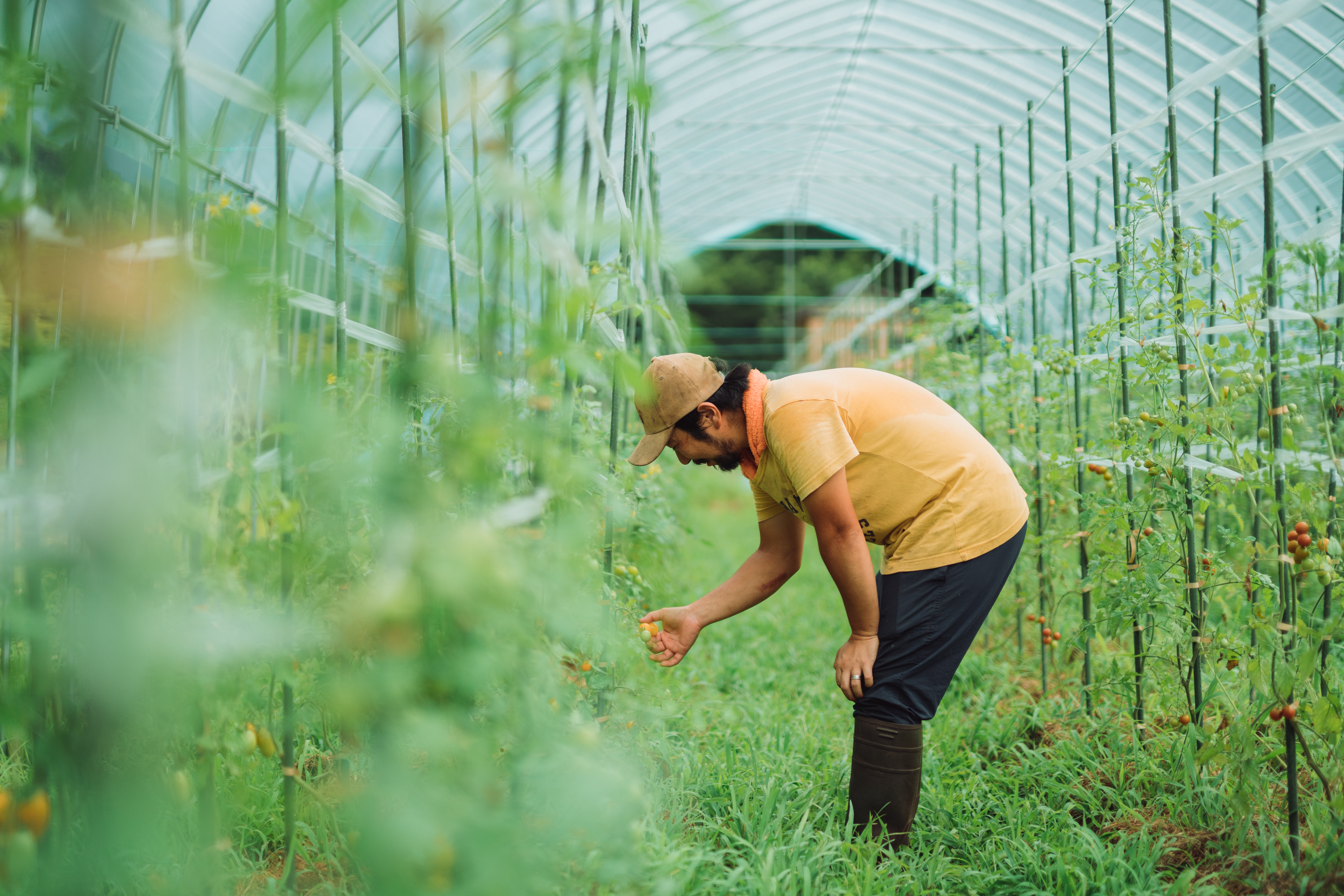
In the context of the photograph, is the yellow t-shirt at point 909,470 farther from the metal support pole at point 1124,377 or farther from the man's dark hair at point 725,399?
the metal support pole at point 1124,377

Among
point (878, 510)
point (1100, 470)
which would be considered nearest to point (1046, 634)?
point (1100, 470)

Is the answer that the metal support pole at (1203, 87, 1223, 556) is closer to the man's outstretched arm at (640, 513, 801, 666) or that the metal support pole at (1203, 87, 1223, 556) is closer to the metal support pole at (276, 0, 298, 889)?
the man's outstretched arm at (640, 513, 801, 666)

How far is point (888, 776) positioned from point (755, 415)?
88 centimetres

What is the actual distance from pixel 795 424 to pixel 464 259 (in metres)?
0.81

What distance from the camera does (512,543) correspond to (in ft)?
3.27

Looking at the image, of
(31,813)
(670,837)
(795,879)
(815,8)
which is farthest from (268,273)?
(815,8)

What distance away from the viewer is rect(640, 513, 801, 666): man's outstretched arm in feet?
6.55

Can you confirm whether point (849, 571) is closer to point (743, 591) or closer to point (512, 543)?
point (743, 591)

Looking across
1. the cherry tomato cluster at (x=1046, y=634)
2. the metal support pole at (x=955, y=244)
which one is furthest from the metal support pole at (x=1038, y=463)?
the metal support pole at (x=955, y=244)

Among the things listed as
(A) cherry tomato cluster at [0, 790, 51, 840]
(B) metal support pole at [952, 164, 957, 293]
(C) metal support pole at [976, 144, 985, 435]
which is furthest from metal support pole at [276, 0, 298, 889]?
(B) metal support pole at [952, 164, 957, 293]

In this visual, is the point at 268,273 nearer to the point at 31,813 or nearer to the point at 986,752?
the point at 31,813

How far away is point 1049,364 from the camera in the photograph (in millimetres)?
2738

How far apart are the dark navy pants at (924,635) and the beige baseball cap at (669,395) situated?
64 cm

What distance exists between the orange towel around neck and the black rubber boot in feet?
2.20
